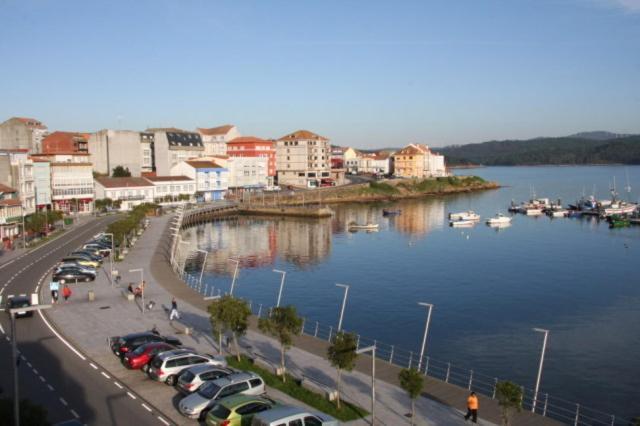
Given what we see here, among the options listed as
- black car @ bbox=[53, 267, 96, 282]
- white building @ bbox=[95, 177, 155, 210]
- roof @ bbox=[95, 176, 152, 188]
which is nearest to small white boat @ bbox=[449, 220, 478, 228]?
white building @ bbox=[95, 177, 155, 210]

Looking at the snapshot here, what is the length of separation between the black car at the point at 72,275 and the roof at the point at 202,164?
168 ft

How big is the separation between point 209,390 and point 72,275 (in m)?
17.1

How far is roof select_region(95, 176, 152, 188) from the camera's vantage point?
215 feet

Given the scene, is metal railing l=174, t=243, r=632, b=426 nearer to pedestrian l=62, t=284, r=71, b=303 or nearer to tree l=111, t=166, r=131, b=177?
pedestrian l=62, t=284, r=71, b=303

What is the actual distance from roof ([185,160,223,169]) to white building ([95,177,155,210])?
948cm

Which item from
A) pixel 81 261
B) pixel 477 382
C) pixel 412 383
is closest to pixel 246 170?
pixel 81 261

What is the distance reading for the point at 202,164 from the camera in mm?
79938

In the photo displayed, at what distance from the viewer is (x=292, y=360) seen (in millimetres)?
16859

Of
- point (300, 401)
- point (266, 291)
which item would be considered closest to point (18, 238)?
point (266, 291)

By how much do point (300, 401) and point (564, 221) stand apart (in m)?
65.6

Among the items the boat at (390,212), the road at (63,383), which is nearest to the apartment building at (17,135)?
the boat at (390,212)

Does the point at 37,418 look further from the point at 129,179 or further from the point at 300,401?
the point at 129,179

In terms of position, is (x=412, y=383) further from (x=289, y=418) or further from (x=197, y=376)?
(x=197, y=376)

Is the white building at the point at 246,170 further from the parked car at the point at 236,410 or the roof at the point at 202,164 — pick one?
the parked car at the point at 236,410
